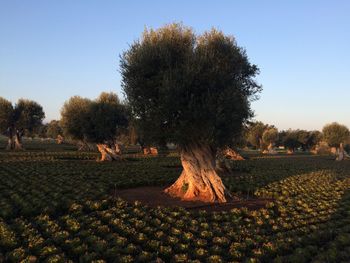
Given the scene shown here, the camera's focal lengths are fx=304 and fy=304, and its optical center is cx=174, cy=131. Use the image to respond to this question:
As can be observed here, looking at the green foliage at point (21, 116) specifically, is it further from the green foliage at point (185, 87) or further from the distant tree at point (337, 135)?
the distant tree at point (337, 135)

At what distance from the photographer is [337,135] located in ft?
287

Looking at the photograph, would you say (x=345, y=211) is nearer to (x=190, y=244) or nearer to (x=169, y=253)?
(x=190, y=244)

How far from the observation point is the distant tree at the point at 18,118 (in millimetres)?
69125

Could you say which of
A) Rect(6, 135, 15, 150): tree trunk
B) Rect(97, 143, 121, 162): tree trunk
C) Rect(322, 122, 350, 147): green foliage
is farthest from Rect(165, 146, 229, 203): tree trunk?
Rect(322, 122, 350, 147): green foliage

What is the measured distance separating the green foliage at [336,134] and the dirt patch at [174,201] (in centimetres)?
7466

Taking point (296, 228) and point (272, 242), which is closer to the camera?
point (272, 242)

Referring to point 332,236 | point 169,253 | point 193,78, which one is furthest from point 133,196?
point 332,236

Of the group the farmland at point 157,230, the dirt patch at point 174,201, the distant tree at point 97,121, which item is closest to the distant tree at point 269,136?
the distant tree at point 97,121

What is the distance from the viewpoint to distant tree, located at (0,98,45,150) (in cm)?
6912

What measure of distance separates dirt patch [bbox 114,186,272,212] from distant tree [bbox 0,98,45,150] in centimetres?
5474

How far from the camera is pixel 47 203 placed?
1892 cm

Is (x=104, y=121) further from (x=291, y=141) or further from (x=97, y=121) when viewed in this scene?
(x=291, y=141)

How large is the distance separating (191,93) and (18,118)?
6398 centimetres

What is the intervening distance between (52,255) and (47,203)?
8695 mm
